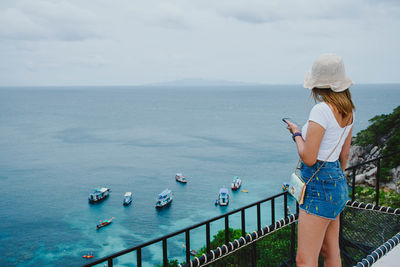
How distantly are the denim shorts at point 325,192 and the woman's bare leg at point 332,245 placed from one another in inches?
11.4

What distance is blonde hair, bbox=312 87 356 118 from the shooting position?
1.82 metres

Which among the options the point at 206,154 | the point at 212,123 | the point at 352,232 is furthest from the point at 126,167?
the point at 352,232

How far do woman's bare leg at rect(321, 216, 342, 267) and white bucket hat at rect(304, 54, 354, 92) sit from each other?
873 mm

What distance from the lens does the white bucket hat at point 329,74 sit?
1.82m

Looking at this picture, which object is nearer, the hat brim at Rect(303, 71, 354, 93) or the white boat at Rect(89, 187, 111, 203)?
the hat brim at Rect(303, 71, 354, 93)

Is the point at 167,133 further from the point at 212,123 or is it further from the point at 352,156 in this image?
the point at 352,156

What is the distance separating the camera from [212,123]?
286 ft

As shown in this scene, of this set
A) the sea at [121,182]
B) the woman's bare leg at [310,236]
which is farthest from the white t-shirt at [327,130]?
the sea at [121,182]

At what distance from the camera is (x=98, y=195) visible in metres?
38.0

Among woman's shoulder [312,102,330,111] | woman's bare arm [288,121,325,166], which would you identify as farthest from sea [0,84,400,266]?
woman's shoulder [312,102,330,111]

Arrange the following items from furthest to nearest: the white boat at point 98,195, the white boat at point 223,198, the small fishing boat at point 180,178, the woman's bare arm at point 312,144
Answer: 1. the small fishing boat at point 180,178
2. the white boat at point 98,195
3. the white boat at point 223,198
4. the woman's bare arm at point 312,144

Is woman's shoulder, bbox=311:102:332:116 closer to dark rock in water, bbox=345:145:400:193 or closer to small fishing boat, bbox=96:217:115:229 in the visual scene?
dark rock in water, bbox=345:145:400:193

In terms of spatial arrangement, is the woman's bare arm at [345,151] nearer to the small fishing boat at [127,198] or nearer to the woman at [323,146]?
the woman at [323,146]

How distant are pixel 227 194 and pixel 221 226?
441 cm
